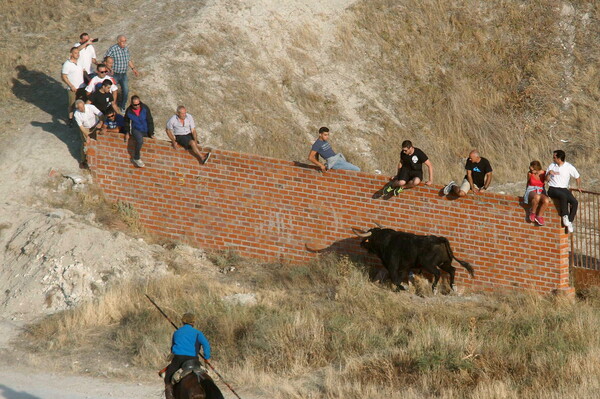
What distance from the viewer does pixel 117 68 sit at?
20.0m

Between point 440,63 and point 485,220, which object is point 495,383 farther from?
point 440,63

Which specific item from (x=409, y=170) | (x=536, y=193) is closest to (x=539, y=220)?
(x=536, y=193)

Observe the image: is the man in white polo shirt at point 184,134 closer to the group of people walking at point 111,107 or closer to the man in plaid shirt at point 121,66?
the group of people walking at point 111,107

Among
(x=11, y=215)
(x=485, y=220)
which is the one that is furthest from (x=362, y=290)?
(x=11, y=215)

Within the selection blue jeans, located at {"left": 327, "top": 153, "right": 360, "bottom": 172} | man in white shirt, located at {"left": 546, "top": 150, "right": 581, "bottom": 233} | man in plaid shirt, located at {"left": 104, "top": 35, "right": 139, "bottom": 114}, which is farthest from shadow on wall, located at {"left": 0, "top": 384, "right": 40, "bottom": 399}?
man in white shirt, located at {"left": 546, "top": 150, "right": 581, "bottom": 233}

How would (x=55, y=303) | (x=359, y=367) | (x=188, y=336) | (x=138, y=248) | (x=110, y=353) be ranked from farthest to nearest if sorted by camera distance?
(x=138, y=248) < (x=55, y=303) < (x=110, y=353) < (x=359, y=367) < (x=188, y=336)

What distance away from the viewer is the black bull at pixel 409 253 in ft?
52.1

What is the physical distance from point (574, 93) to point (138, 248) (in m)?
13.2

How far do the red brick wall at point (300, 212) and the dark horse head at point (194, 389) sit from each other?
6.96 m

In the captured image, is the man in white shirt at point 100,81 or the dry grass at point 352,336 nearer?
the dry grass at point 352,336

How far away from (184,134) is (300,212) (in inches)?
101

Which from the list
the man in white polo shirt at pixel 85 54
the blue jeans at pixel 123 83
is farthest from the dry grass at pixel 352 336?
the man in white polo shirt at pixel 85 54

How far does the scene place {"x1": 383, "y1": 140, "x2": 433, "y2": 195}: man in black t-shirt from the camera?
642 inches

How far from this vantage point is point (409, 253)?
1592cm
